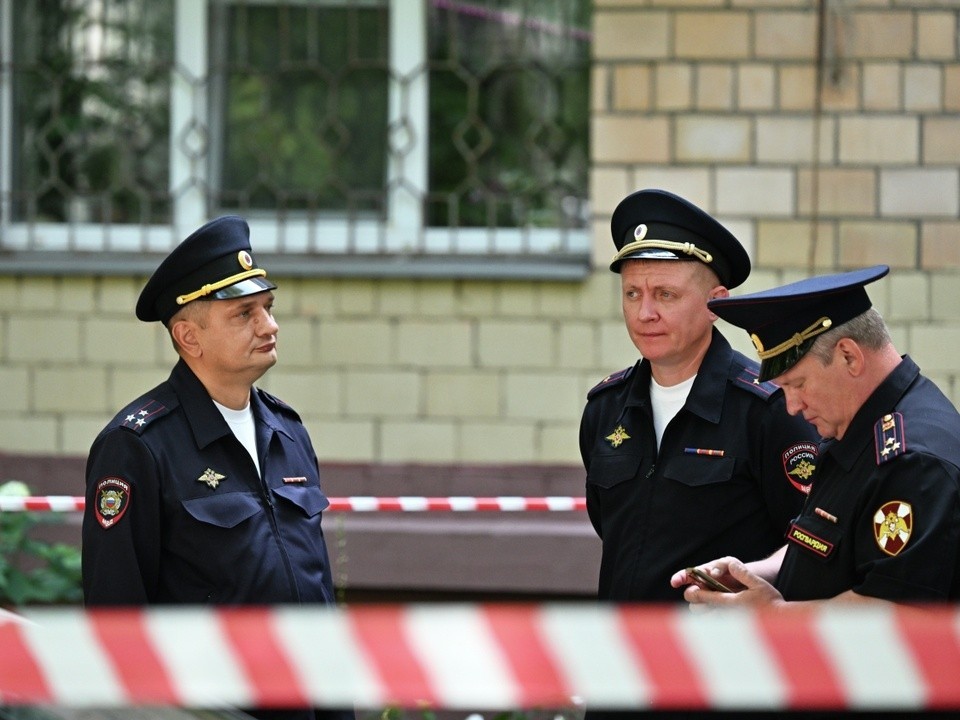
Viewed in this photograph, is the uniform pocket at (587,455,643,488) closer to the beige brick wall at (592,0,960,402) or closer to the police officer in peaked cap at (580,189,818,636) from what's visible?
the police officer in peaked cap at (580,189,818,636)

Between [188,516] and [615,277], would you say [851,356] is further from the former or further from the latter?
[615,277]

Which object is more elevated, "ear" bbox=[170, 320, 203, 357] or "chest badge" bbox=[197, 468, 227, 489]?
"ear" bbox=[170, 320, 203, 357]

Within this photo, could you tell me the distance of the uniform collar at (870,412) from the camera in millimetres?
2537

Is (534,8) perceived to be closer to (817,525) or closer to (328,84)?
(328,84)

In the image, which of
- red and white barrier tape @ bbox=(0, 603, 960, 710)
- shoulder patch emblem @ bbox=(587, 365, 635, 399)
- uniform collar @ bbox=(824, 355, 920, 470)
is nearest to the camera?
red and white barrier tape @ bbox=(0, 603, 960, 710)

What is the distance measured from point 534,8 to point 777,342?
11.5ft

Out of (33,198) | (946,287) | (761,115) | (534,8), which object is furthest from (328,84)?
(946,287)

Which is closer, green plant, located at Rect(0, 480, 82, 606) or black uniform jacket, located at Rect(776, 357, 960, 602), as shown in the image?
black uniform jacket, located at Rect(776, 357, 960, 602)

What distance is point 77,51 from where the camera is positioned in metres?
6.05

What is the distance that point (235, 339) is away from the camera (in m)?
3.25

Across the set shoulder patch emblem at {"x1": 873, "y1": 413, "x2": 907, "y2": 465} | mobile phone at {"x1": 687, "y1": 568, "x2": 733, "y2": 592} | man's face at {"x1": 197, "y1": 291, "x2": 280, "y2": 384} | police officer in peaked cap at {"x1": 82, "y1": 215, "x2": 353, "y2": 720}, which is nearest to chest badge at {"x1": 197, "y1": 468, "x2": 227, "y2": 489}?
police officer in peaked cap at {"x1": 82, "y1": 215, "x2": 353, "y2": 720}

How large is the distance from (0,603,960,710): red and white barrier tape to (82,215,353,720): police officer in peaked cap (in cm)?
103

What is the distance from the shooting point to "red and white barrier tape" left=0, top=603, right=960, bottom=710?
186 centimetres

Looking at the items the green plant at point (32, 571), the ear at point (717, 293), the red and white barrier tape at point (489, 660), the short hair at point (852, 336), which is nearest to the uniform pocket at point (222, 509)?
the red and white barrier tape at point (489, 660)
